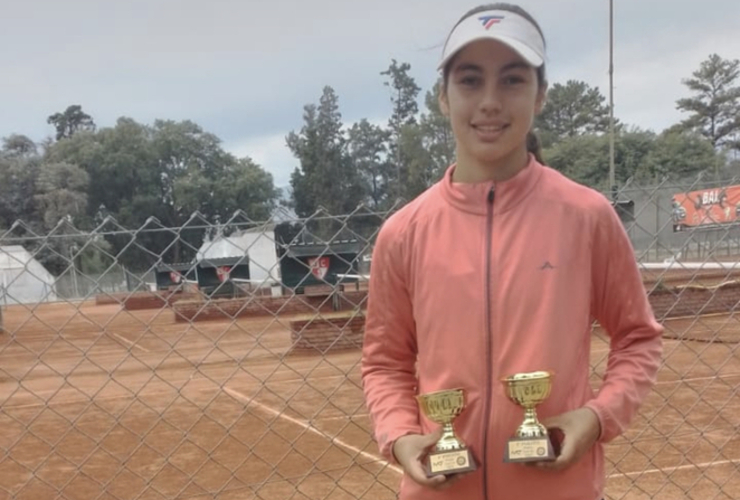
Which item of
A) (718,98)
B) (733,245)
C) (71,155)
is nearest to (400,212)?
(733,245)

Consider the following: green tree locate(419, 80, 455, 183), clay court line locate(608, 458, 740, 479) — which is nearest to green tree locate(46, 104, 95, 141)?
green tree locate(419, 80, 455, 183)

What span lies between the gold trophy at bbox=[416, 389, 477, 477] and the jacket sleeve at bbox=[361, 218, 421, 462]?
152 mm

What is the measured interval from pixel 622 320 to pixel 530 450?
363mm

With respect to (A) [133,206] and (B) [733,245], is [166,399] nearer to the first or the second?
(B) [733,245]

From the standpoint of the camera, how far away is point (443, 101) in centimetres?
165

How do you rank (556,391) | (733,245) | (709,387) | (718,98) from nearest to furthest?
(556,391) → (709,387) → (733,245) → (718,98)

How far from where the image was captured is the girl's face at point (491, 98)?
1506mm

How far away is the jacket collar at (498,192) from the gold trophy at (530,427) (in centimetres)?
36

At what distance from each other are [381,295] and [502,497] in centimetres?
48

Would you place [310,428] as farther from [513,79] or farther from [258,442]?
[513,79]

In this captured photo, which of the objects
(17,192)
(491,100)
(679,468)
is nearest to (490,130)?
(491,100)

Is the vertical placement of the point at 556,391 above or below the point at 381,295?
below

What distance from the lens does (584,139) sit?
55094mm

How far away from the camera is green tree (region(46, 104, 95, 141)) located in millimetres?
85938
